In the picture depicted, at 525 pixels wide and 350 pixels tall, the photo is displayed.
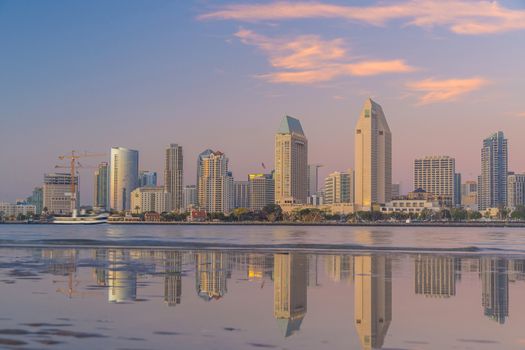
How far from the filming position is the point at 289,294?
27.3 meters

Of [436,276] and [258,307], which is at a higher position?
[258,307]

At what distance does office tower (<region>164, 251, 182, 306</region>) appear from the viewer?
990 inches

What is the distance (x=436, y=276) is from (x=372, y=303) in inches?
445

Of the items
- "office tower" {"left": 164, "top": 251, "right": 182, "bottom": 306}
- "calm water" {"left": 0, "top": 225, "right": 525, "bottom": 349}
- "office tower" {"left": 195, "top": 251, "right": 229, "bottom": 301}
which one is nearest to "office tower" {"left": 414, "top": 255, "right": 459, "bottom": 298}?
"calm water" {"left": 0, "top": 225, "right": 525, "bottom": 349}

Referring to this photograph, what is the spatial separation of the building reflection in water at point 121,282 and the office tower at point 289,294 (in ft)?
18.3

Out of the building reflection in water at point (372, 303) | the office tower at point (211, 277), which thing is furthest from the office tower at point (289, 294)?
the office tower at point (211, 277)


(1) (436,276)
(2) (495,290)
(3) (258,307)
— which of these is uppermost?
(3) (258,307)

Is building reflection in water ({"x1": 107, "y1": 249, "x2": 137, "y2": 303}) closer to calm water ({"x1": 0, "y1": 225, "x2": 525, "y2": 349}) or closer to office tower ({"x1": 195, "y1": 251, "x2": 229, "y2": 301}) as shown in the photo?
calm water ({"x1": 0, "y1": 225, "x2": 525, "y2": 349})

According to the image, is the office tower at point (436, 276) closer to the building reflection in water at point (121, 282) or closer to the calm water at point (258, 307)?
the calm water at point (258, 307)

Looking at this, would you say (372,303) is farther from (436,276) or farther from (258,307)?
(436,276)

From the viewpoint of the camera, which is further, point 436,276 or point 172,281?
point 436,276

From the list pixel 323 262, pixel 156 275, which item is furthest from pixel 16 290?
pixel 323 262

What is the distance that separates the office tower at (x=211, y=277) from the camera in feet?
89.5

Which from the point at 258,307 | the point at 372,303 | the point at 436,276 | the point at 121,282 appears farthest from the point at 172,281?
the point at 436,276
